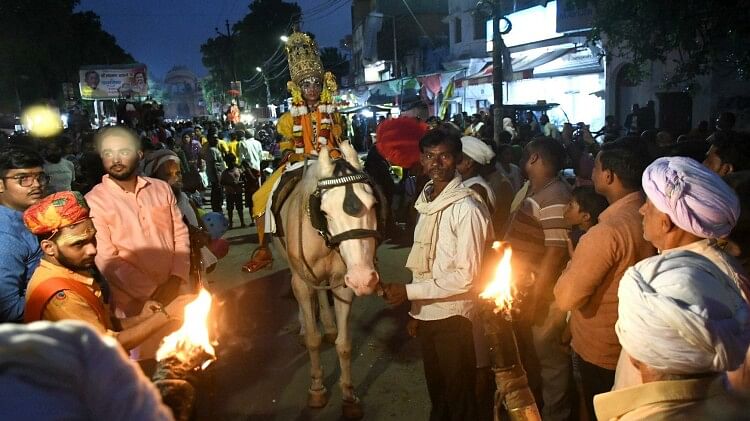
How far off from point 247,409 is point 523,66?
19.9m

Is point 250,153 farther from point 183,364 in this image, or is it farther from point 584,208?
point 183,364

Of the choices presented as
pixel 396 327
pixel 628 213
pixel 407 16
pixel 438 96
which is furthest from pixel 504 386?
pixel 407 16

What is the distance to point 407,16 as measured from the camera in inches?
1708

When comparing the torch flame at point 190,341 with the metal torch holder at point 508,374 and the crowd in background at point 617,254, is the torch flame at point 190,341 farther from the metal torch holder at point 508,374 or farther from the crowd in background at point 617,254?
the crowd in background at point 617,254

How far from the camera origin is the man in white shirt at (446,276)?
331cm

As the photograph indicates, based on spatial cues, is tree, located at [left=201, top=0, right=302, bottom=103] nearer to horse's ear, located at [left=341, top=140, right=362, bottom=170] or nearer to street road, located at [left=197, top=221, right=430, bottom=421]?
street road, located at [left=197, top=221, right=430, bottom=421]

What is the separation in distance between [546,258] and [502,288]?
76.8 inches

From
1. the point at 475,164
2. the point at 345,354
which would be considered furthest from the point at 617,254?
the point at 345,354

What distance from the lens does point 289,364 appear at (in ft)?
19.2

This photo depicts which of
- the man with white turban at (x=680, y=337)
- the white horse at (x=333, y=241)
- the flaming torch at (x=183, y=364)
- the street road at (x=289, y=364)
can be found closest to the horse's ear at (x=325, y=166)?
the white horse at (x=333, y=241)

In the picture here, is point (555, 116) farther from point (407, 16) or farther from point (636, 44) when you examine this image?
point (407, 16)

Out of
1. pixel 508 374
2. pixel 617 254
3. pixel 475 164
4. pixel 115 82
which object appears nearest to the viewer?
pixel 508 374

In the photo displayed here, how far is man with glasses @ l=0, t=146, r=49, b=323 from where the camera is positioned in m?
3.23

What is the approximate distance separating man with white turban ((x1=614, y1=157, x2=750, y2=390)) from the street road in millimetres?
2942
